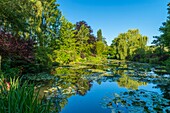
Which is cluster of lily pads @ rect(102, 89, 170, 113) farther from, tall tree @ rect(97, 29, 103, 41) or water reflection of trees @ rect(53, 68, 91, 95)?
tall tree @ rect(97, 29, 103, 41)

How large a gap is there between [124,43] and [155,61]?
13.8 metres

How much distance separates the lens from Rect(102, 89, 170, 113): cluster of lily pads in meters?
4.67

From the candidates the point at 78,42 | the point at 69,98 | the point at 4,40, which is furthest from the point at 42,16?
the point at 69,98

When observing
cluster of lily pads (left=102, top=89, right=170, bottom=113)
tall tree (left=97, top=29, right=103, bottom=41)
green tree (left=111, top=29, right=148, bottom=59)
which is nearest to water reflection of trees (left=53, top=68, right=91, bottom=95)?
cluster of lily pads (left=102, top=89, right=170, bottom=113)

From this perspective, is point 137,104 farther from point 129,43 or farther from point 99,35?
point 99,35

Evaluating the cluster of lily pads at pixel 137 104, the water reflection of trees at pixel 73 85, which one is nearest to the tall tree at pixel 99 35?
the water reflection of trees at pixel 73 85

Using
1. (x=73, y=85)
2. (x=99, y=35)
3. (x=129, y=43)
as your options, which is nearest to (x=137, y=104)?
(x=73, y=85)

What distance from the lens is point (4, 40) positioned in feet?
23.8

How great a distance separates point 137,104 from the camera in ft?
17.1

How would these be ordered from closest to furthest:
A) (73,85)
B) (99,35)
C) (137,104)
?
(137,104), (73,85), (99,35)

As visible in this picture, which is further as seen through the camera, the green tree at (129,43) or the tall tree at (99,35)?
the tall tree at (99,35)

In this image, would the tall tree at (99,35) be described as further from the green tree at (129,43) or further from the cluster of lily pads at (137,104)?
the cluster of lily pads at (137,104)

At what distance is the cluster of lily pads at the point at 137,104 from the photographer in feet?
15.3

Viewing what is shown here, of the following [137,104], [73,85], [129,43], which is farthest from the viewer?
[129,43]
